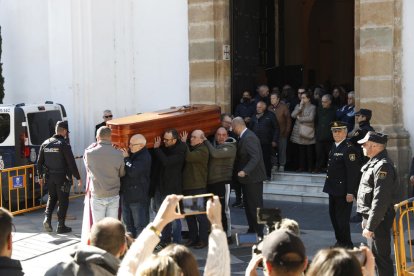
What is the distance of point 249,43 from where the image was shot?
15.3m

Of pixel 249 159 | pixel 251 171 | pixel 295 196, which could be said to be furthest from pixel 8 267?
pixel 295 196

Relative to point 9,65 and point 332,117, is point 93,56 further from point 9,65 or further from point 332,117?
point 332,117

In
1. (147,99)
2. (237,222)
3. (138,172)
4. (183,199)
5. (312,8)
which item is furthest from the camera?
(312,8)

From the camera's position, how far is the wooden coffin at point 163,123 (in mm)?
9781

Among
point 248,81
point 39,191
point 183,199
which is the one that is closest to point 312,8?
point 248,81

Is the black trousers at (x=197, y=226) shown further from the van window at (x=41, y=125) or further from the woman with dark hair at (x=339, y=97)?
the woman with dark hair at (x=339, y=97)

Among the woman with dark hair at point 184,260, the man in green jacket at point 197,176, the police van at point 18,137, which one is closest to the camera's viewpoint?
the woman with dark hair at point 184,260

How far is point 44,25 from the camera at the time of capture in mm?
15664

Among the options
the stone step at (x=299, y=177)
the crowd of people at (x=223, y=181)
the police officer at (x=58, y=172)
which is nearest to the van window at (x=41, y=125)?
the crowd of people at (x=223, y=181)

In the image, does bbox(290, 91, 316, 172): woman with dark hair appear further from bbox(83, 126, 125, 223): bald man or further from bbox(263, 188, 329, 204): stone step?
bbox(83, 126, 125, 223): bald man

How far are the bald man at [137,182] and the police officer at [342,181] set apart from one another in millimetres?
2283

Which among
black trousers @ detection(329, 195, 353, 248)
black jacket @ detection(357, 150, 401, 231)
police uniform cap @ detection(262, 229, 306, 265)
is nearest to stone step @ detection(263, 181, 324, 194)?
black trousers @ detection(329, 195, 353, 248)

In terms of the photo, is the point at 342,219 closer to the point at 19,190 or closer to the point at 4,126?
the point at 19,190

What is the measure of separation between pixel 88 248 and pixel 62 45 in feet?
36.7
